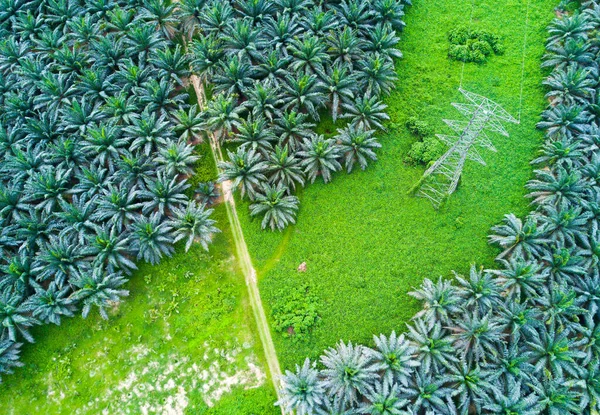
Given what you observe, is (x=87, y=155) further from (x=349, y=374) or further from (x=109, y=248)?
(x=349, y=374)

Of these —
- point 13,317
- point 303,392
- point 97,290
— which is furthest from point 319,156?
point 13,317

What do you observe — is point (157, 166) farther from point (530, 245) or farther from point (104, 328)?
point (530, 245)

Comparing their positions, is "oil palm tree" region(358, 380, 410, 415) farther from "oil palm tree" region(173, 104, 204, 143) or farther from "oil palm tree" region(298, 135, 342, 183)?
"oil palm tree" region(173, 104, 204, 143)

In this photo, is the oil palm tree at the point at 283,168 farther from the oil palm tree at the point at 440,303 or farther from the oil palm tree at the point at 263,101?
the oil palm tree at the point at 440,303

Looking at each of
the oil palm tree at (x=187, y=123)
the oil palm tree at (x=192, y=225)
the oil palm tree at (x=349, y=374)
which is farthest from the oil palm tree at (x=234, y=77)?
the oil palm tree at (x=349, y=374)

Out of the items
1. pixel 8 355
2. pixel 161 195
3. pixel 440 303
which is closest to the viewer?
pixel 440 303

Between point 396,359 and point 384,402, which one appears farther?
point 396,359
